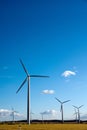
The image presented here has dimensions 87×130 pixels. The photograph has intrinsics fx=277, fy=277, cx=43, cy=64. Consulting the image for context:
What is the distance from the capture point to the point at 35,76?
8600 centimetres

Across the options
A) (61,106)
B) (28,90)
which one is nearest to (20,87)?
(28,90)

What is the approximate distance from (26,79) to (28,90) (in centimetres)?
435

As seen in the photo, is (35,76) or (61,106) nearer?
(35,76)

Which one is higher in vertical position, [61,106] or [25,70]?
[25,70]

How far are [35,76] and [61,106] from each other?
55.8 metres

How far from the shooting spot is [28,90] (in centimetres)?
8081

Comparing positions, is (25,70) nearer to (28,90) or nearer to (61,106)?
(28,90)

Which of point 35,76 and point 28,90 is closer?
point 28,90

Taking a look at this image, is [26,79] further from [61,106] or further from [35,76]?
[61,106]

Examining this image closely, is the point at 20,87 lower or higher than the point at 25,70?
lower

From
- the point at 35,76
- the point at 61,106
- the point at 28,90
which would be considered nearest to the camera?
the point at 28,90

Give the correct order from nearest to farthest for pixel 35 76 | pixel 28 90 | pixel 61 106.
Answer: pixel 28 90
pixel 35 76
pixel 61 106

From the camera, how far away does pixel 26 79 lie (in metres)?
83.8

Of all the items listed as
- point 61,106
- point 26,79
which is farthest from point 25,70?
point 61,106
